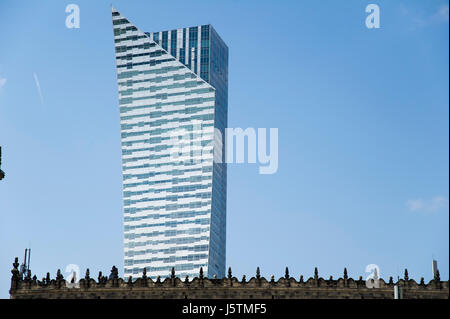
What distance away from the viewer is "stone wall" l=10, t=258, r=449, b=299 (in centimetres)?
11538

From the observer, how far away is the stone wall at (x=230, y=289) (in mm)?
115375

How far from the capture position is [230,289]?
11756 centimetres

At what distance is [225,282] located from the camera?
388 feet
